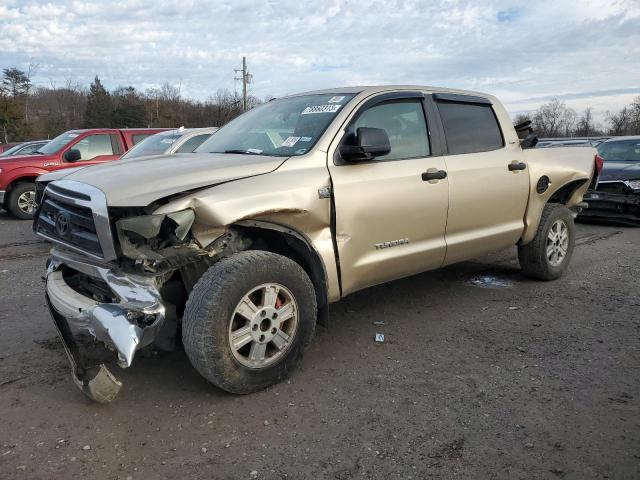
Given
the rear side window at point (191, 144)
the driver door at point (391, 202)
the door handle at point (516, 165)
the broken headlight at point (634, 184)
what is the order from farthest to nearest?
the broken headlight at point (634, 184) < the rear side window at point (191, 144) < the door handle at point (516, 165) < the driver door at point (391, 202)

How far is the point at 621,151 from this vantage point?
35.7 ft

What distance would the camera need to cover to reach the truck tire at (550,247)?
5383mm

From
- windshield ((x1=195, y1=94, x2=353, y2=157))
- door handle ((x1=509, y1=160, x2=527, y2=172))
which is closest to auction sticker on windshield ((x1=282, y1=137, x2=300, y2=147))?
windshield ((x1=195, y1=94, x2=353, y2=157))

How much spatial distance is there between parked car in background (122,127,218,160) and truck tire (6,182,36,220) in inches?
126

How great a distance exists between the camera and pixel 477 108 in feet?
16.2

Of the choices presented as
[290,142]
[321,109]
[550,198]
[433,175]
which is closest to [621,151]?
[550,198]

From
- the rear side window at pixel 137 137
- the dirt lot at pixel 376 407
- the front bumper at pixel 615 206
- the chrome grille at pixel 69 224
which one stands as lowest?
the dirt lot at pixel 376 407

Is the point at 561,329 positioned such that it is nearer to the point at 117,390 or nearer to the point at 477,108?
the point at 477,108

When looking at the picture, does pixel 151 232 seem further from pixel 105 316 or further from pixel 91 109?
pixel 91 109

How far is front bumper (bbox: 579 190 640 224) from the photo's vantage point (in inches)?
366

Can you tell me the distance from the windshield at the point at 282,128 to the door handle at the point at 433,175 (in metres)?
0.83

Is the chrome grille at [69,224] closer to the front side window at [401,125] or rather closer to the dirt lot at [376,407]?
the dirt lot at [376,407]

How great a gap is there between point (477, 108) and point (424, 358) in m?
2.46

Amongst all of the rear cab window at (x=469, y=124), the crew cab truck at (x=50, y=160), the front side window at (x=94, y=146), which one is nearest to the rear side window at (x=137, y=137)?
the crew cab truck at (x=50, y=160)
